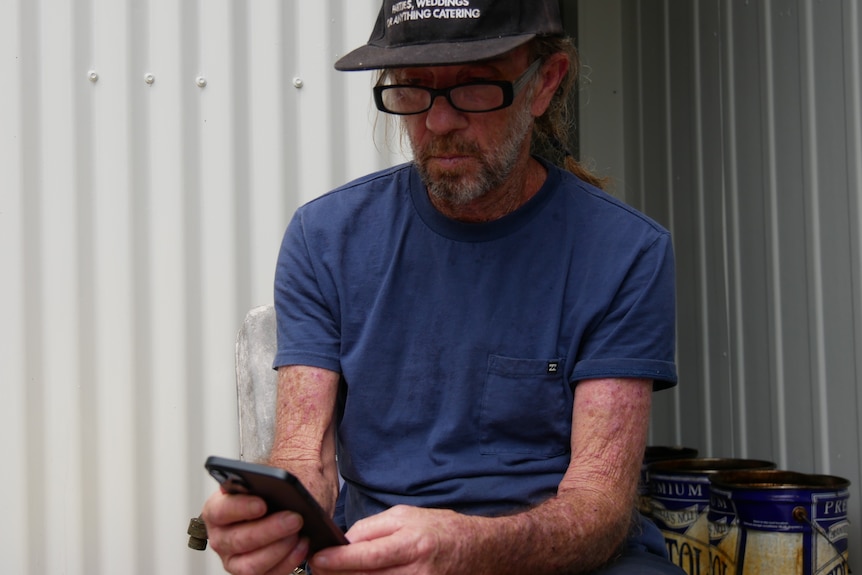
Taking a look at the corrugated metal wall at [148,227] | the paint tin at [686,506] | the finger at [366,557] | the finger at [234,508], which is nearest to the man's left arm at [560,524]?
the finger at [366,557]

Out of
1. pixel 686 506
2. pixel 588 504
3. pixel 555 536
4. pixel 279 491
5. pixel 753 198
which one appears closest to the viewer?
pixel 279 491

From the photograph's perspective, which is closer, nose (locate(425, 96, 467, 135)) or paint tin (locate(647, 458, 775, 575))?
nose (locate(425, 96, 467, 135))

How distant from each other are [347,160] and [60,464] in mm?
1256

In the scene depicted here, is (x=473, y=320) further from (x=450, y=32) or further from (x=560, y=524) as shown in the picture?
(x=450, y=32)

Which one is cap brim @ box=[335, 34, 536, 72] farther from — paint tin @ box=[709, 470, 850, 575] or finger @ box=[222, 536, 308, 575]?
paint tin @ box=[709, 470, 850, 575]

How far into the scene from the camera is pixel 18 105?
318cm

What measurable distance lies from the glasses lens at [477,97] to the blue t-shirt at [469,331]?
0.25 m

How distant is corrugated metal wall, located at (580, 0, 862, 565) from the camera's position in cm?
308

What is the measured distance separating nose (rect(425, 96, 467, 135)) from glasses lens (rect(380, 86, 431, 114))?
24 millimetres

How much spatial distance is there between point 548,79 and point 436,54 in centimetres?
42

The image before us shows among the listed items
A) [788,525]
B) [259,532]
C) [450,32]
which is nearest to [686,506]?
[788,525]

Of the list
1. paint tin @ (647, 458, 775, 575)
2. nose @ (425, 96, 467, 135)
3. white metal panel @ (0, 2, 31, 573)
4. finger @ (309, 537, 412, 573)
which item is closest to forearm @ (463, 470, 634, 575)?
finger @ (309, 537, 412, 573)

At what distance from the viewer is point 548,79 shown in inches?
96.3

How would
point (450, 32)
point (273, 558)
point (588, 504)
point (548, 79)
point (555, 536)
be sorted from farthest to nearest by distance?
point (548, 79)
point (450, 32)
point (588, 504)
point (555, 536)
point (273, 558)
